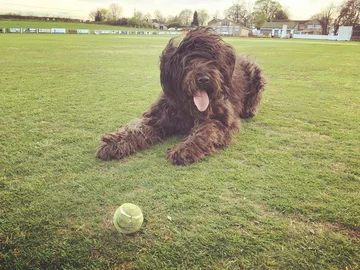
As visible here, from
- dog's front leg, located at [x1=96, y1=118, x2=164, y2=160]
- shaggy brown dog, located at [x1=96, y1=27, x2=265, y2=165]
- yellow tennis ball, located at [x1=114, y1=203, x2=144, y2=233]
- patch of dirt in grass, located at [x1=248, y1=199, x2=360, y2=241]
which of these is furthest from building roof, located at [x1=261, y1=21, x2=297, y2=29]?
yellow tennis ball, located at [x1=114, y1=203, x2=144, y2=233]

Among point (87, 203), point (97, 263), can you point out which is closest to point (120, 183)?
point (87, 203)

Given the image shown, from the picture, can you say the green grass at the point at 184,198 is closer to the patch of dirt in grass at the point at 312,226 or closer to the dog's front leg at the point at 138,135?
the patch of dirt in grass at the point at 312,226

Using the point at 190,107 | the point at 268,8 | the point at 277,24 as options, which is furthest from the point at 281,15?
the point at 190,107

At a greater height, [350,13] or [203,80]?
[350,13]

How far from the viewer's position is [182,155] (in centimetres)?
289

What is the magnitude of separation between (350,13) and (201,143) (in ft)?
273

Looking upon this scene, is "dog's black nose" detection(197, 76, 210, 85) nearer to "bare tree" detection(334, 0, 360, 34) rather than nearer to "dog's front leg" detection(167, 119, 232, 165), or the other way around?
"dog's front leg" detection(167, 119, 232, 165)

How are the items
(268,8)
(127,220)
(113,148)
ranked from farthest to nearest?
(268,8), (113,148), (127,220)

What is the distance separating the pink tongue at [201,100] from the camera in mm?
3236

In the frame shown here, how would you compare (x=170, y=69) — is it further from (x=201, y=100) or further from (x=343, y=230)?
(x=343, y=230)

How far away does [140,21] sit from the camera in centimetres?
7094

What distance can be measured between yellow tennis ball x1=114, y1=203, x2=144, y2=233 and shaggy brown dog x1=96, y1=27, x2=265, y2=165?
107 cm

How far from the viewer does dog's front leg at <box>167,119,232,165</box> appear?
2908 mm

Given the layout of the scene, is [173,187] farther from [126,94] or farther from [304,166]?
[126,94]
